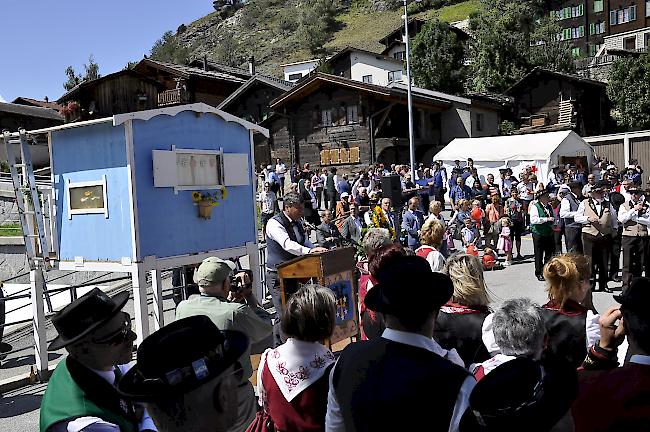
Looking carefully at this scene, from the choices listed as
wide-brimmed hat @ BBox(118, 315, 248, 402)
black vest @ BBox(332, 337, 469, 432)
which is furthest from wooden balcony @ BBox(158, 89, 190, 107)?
wide-brimmed hat @ BBox(118, 315, 248, 402)

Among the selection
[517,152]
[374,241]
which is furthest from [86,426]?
[517,152]

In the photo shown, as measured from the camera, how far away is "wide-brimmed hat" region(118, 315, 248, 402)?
195cm

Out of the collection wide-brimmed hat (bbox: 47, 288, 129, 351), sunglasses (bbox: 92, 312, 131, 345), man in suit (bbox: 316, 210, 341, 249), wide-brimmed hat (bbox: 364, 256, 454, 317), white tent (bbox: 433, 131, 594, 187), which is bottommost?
man in suit (bbox: 316, 210, 341, 249)

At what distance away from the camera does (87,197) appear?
7352 mm

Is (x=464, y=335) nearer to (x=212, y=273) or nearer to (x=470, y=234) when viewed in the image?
(x=212, y=273)

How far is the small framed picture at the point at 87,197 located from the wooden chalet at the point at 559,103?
37106mm

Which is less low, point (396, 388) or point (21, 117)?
point (21, 117)

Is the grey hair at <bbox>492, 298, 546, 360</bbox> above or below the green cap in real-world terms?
below

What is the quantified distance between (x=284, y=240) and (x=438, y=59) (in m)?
42.5

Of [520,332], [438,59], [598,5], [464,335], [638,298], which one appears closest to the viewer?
[638,298]

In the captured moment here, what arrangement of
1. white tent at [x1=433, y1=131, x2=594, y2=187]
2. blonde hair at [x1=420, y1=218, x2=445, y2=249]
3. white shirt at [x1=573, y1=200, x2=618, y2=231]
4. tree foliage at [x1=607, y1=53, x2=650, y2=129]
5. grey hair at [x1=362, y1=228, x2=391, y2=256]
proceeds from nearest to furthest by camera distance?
grey hair at [x1=362, y1=228, x2=391, y2=256], blonde hair at [x1=420, y1=218, x2=445, y2=249], white shirt at [x1=573, y1=200, x2=618, y2=231], white tent at [x1=433, y1=131, x2=594, y2=187], tree foliage at [x1=607, y1=53, x2=650, y2=129]

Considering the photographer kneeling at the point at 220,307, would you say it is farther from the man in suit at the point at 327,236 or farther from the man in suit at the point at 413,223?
the man in suit at the point at 413,223

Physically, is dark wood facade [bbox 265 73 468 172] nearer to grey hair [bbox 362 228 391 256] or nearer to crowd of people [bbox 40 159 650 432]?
grey hair [bbox 362 228 391 256]

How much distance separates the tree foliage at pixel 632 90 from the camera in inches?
1544
